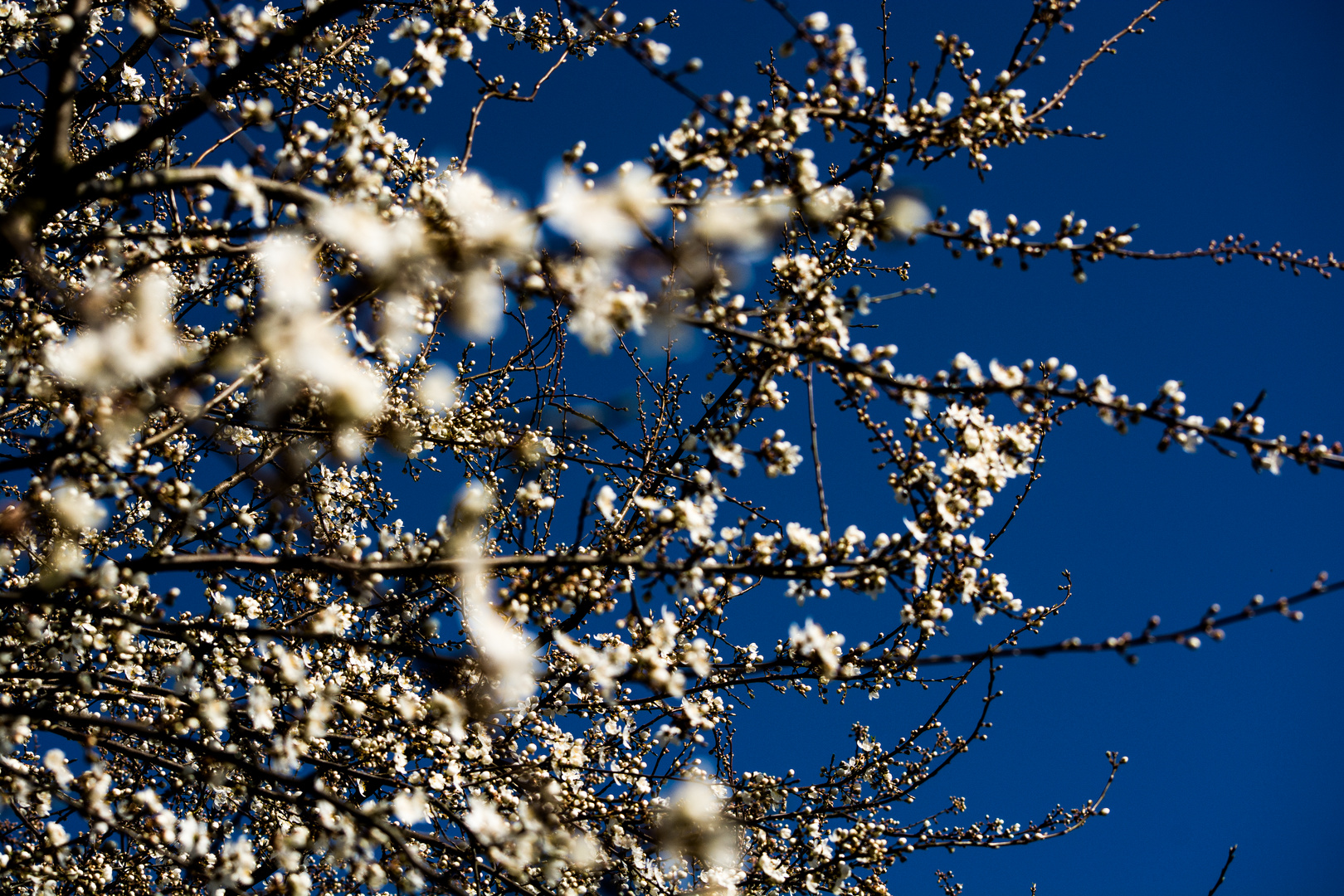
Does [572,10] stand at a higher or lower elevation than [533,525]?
higher

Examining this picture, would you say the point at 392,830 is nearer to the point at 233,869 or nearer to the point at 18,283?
the point at 233,869

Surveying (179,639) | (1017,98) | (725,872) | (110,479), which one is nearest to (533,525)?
(179,639)

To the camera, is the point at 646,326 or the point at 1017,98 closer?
the point at 646,326

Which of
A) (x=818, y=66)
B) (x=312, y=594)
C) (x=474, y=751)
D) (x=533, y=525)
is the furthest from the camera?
(x=533, y=525)

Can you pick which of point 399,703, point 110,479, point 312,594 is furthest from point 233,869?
point 110,479

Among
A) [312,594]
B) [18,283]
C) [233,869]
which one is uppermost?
[18,283]

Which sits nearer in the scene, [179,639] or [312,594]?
[179,639]

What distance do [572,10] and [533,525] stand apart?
2983 mm

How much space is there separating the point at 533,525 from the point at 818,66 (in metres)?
3.14

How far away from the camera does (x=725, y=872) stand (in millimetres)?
4777

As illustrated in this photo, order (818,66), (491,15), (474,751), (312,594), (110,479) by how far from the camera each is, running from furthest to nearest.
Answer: (491,15) → (312,594) → (474,751) → (818,66) → (110,479)

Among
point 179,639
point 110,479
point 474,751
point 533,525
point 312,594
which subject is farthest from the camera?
point 533,525

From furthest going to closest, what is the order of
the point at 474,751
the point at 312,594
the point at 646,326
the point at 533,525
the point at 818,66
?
the point at 533,525 < the point at 312,594 < the point at 474,751 < the point at 818,66 < the point at 646,326

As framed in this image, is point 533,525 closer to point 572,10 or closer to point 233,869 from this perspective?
point 233,869
